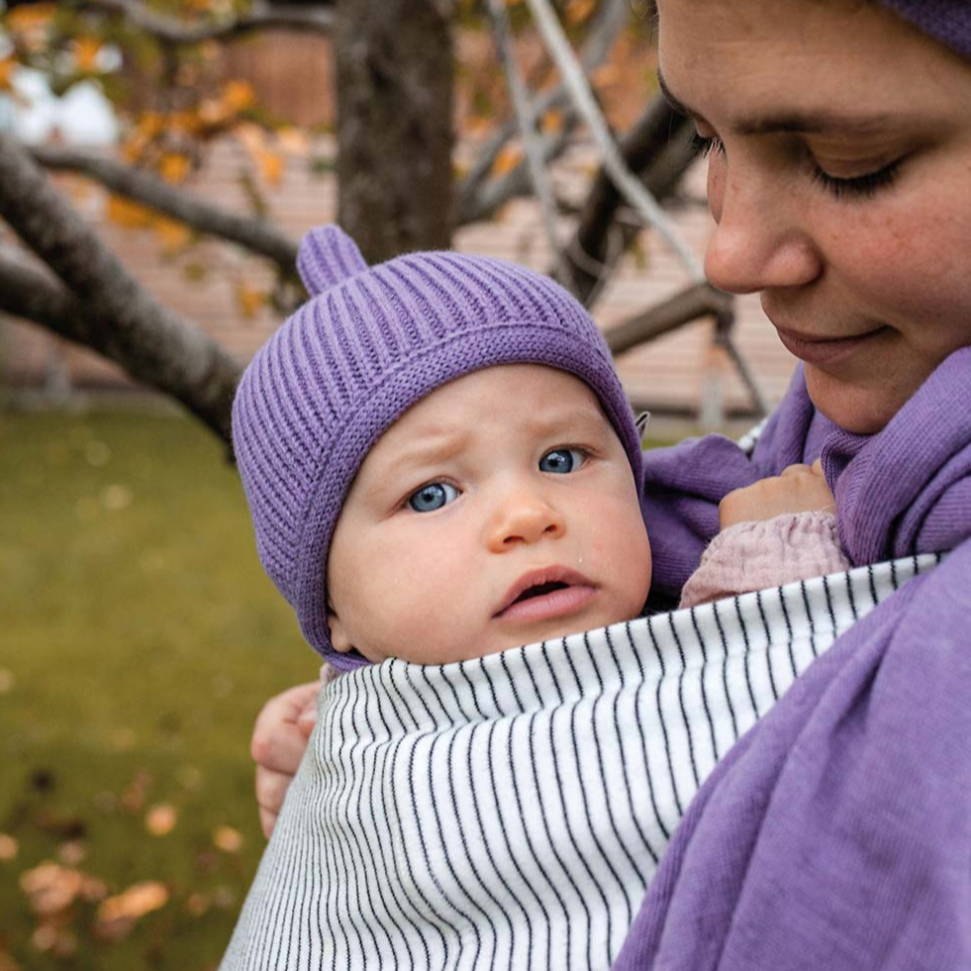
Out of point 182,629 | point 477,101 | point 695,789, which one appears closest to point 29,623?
point 182,629

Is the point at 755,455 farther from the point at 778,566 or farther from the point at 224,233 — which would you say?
the point at 224,233

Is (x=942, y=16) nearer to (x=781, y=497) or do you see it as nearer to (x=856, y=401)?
(x=856, y=401)

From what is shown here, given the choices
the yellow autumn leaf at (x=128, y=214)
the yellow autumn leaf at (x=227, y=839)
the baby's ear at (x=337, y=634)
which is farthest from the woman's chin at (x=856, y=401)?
the yellow autumn leaf at (x=227, y=839)

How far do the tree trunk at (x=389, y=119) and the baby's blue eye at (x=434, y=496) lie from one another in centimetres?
129

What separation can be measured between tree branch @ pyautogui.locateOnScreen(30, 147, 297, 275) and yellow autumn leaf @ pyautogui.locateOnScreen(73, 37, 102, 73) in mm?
314

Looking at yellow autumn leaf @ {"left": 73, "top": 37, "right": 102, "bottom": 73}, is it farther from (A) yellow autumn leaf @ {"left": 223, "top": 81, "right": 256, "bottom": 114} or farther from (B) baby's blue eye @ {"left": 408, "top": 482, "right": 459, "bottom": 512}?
(B) baby's blue eye @ {"left": 408, "top": 482, "right": 459, "bottom": 512}

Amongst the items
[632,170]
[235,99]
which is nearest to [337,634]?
[632,170]

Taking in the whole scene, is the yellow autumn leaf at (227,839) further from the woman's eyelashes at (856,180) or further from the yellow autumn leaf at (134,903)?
the woman's eyelashes at (856,180)

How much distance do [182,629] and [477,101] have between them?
3.61 m

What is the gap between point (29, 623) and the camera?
6602mm

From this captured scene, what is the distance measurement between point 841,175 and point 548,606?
534 mm

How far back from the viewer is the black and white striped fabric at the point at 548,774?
1.02 meters

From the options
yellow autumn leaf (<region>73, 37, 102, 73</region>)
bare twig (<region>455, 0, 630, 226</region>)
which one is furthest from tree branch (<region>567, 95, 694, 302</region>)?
yellow autumn leaf (<region>73, 37, 102, 73</region>)

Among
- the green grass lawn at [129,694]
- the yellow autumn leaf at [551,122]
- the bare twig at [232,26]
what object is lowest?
the green grass lawn at [129,694]
